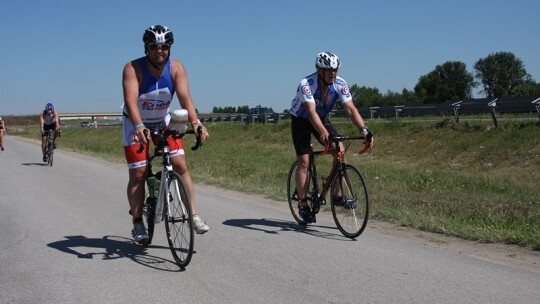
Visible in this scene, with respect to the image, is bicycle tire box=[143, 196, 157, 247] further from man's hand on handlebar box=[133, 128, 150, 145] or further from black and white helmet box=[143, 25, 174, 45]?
black and white helmet box=[143, 25, 174, 45]

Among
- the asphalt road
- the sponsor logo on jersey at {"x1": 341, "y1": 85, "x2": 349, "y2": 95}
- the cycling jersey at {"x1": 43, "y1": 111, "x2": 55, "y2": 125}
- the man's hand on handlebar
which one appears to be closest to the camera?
the asphalt road

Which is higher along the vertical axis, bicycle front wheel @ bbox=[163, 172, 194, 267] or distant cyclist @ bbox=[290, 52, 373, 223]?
distant cyclist @ bbox=[290, 52, 373, 223]

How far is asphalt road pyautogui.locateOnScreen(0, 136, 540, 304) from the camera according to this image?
448cm

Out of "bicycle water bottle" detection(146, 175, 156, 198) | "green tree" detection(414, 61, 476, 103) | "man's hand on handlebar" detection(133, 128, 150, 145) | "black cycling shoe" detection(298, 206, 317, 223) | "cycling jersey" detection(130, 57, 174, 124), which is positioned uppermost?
"green tree" detection(414, 61, 476, 103)

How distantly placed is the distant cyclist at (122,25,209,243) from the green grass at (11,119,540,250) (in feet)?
10.5

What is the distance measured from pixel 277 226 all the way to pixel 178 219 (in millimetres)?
2284

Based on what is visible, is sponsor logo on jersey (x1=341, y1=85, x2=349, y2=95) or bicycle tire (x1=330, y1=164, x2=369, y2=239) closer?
bicycle tire (x1=330, y1=164, x2=369, y2=239)

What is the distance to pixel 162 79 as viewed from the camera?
5664 mm

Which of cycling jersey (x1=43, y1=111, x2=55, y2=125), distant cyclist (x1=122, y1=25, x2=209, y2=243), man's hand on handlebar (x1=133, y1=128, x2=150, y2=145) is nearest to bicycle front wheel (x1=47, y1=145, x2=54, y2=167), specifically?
cycling jersey (x1=43, y1=111, x2=55, y2=125)

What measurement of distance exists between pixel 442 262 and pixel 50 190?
8476 millimetres

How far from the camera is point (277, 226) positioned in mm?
7383

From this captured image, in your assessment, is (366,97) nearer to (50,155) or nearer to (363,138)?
(50,155)

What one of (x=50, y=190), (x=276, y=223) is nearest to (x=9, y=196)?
(x=50, y=190)

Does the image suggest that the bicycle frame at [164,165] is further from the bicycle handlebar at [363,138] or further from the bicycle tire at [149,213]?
the bicycle handlebar at [363,138]
